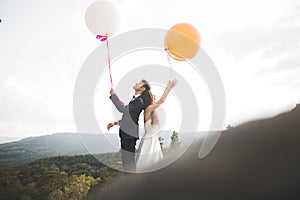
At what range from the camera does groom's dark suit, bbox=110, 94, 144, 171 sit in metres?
3.46

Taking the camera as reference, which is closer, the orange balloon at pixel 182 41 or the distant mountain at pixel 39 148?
the orange balloon at pixel 182 41

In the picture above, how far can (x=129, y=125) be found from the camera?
354 centimetres

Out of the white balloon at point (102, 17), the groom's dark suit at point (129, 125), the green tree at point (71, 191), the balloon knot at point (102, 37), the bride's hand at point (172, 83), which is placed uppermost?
the white balloon at point (102, 17)

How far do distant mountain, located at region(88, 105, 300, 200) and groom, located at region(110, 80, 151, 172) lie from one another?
9.79ft

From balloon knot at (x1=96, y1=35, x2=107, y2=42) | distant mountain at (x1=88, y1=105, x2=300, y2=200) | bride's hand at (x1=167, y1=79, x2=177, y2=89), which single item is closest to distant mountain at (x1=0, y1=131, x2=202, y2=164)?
balloon knot at (x1=96, y1=35, x2=107, y2=42)

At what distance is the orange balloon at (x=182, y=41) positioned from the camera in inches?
104

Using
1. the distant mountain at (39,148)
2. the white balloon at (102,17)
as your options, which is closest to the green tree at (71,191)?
the distant mountain at (39,148)

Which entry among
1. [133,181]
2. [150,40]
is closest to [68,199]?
[150,40]

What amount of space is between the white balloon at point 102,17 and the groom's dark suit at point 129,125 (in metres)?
1.29

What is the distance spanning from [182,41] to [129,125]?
54.5 inches

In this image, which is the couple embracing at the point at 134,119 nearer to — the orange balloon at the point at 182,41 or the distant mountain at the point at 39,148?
the orange balloon at the point at 182,41

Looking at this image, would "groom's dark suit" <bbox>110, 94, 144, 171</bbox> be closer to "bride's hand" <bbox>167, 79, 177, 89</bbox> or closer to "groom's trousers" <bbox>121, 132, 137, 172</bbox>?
"groom's trousers" <bbox>121, 132, 137, 172</bbox>

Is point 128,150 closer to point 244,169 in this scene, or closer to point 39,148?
point 244,169

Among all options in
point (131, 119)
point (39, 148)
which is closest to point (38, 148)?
point (39, 148)
